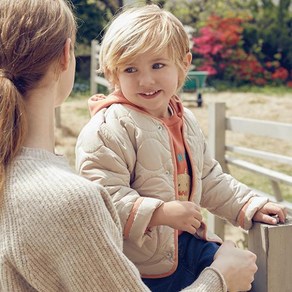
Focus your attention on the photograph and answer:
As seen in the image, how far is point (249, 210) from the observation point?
1.70 m

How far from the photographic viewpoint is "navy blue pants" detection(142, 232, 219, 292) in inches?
63.7

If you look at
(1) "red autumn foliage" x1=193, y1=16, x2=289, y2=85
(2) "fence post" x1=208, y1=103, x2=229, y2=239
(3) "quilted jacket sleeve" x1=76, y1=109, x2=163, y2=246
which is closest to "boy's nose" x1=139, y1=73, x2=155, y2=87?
(3) "quilted jacket sleeve" x1=76, y1=109, x2=163, y2=246

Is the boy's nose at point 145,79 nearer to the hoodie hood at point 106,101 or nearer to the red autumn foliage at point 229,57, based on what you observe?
the hoodie hood at point 106,101

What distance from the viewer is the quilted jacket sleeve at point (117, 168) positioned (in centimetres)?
151

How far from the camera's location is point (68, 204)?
3.68ft

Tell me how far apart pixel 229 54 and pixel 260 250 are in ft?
43.9

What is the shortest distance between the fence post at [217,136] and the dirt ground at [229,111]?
3467 mm

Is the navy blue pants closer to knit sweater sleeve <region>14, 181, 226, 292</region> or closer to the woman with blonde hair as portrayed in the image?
the woman with blonde hair

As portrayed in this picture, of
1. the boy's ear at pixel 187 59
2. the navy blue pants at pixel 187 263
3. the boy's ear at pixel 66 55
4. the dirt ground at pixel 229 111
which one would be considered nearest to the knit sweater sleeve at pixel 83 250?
the boy's ear at pixel 66 55

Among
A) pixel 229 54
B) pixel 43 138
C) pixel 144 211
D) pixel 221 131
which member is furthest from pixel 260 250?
pixel 229 54

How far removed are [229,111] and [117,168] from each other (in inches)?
374

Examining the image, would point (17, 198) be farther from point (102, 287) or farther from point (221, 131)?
point (221, 131)

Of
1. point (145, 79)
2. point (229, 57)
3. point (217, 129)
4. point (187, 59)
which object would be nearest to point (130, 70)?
point (145, 79)

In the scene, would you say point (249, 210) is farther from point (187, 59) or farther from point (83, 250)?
point (83, 250)
